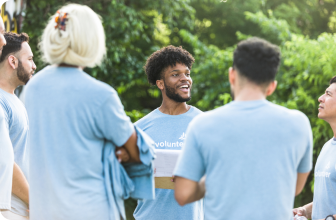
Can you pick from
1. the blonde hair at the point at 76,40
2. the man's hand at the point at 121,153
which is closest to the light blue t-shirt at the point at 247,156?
the man's hand at the point at 121,153

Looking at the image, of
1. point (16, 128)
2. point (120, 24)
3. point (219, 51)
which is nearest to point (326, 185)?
point (16, 128)

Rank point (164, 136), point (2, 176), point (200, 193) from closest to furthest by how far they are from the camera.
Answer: point (200, 193) < point (2, 176) < point (164, 136)

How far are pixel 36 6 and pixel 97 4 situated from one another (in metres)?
1.06

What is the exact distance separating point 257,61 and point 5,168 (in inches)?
74.3

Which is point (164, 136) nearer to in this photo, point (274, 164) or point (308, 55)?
point (274, 164)

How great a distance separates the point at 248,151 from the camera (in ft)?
5.91

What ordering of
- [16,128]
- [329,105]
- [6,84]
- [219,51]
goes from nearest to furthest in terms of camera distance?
[16,128]
[6,84]
[329,105]
[219,51]

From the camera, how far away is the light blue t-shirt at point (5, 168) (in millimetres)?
2518

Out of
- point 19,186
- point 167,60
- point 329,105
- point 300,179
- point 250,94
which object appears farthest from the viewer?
point 167,60

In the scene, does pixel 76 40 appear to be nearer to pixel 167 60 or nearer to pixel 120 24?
pixel 167 60

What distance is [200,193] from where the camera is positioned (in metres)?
1.97

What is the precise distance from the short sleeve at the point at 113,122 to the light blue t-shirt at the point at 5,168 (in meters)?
1.01

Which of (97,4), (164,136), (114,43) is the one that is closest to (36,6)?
(97,4)

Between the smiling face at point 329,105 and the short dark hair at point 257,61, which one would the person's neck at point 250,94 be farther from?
the smiling face at point 329,105
